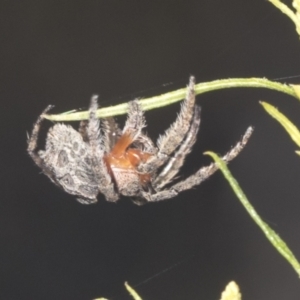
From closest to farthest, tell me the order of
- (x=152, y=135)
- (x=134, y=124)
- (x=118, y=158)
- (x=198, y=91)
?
1. (x=198, y=91)
2. (x=134, y=124)
3. (x=118, y=158)
4. (x=152, y=135)

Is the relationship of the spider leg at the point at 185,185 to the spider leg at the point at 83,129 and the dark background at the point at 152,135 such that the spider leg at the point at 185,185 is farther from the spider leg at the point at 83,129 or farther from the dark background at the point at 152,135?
the dark background at the point at 152,135

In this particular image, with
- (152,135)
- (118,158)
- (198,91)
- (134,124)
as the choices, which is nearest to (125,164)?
(118,158)

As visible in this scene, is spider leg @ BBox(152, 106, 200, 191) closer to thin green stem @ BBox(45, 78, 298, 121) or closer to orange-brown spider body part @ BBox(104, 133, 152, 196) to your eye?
orange-brown spider body part @ BBox(104, 133, 152, 196)

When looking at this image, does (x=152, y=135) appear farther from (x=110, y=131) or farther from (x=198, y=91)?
(x=198, y=91)

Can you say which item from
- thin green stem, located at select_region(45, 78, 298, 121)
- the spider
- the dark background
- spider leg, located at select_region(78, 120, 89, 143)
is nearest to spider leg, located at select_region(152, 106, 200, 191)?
the spider

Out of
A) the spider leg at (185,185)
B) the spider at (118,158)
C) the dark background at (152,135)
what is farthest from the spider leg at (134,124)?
the dark background at (152,135)

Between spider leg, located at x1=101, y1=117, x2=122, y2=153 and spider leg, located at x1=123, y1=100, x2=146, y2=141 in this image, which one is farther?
spider leg, located at x1=101, y1=117, x2=122, y2=153
